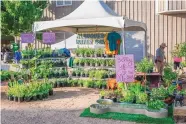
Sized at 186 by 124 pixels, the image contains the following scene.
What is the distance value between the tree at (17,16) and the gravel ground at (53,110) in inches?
448

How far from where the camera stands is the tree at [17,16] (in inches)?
808

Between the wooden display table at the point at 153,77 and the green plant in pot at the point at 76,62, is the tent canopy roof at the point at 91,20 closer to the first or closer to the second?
the green plant in pot at the point at 76,62

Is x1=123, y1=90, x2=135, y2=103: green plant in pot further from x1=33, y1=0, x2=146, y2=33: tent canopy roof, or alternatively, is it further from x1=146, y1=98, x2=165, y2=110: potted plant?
x1=33, y1=0, x2=146, y2=33: tent canopy roof

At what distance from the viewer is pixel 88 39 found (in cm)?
1498

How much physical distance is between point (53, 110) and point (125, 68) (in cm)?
207

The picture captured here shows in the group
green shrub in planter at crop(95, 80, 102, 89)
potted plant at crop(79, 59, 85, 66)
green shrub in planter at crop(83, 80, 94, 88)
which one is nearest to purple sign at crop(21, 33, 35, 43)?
potted plant at crop(79, 59, 85, 66)

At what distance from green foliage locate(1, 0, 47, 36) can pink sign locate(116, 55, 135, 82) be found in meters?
14.2

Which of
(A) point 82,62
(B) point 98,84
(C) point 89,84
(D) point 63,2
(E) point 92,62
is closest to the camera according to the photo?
(B) point 98,84

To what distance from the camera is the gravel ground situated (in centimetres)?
678

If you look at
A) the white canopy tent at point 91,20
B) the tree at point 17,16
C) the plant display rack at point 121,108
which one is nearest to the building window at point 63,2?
the tree at point 17,16

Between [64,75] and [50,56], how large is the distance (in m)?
1.05

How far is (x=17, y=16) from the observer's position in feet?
68.0

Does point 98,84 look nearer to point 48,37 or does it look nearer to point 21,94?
point 21,94

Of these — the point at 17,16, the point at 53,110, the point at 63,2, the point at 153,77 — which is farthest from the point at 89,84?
the point at 63,2
